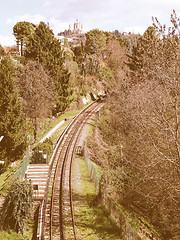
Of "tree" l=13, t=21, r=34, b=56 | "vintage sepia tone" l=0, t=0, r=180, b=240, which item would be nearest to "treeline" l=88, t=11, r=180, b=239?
"vintage sepia tone" l=0, t=0, r=180, b=240

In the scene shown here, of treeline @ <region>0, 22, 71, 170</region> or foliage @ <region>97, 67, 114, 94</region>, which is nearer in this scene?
treeline @ <region>0, 22, 71, 170</region>

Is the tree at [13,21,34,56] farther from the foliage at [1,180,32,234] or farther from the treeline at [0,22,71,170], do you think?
the foliage at [1,180,32,234]

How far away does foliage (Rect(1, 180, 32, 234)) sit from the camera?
42.4ft

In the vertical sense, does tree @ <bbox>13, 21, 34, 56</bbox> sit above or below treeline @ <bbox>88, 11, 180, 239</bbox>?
above

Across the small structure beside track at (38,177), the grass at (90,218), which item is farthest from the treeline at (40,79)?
the grass at (90,218)

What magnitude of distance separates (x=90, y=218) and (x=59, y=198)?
3191 millimetres

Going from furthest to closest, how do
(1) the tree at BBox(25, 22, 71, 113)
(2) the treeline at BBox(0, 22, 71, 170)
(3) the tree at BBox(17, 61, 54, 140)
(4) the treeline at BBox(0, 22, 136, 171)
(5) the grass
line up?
(1) the tree at BBox(25, 22, 71, 113)
(3) the tree at BBox(17, 61, 54, 140)
(4) the treeline at BBox(0, 22, 136, 171)
(2) the treeline at BBox(0, 22, 71, 170)
(5) the grass

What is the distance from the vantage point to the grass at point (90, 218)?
43.3 ft

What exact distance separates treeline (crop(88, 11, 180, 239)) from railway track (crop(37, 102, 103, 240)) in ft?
10.7

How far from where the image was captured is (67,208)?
1555cm

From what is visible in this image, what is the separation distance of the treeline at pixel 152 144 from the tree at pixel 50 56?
8613 millimetres

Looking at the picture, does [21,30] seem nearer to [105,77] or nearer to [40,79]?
[105,77]

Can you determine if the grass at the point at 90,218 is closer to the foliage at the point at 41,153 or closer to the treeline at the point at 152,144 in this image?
the treeline at the point at 152,144

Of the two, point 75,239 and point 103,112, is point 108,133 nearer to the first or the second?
point 103,112
